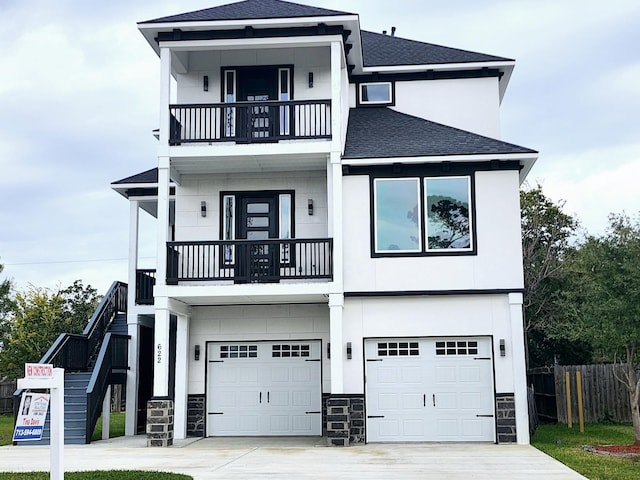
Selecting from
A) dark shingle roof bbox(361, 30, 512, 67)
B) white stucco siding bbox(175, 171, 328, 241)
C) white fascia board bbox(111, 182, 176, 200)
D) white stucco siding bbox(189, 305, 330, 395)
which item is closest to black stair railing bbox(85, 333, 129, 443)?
white stucco siding bbox(189, 305, 330, 395)

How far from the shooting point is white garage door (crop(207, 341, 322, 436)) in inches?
719

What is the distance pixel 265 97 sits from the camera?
18828 millimetres

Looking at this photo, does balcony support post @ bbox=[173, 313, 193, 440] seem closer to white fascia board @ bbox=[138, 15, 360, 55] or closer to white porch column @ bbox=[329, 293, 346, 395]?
white porch column @ bbox=[329, 293, 346, 395]

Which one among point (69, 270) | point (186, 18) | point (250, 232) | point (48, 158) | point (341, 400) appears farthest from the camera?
point (69, 270)

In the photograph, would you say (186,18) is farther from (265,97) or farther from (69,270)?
(69,270)

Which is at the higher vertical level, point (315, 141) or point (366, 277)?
point (315, 141)

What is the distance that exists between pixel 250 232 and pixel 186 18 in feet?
15.4

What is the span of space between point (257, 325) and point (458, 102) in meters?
7.02

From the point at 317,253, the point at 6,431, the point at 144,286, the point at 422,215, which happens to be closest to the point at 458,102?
the point at 422,215

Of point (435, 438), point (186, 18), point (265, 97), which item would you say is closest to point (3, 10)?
point (186, 18)

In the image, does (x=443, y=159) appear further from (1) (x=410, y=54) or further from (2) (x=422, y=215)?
(1) (x=410, y=54)

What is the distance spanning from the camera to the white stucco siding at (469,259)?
1686 centimetres

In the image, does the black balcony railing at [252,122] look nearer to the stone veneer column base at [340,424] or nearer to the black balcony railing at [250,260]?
the black balcony railing at [250,260]

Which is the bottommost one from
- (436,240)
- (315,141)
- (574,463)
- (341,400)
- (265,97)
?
(574,463)
